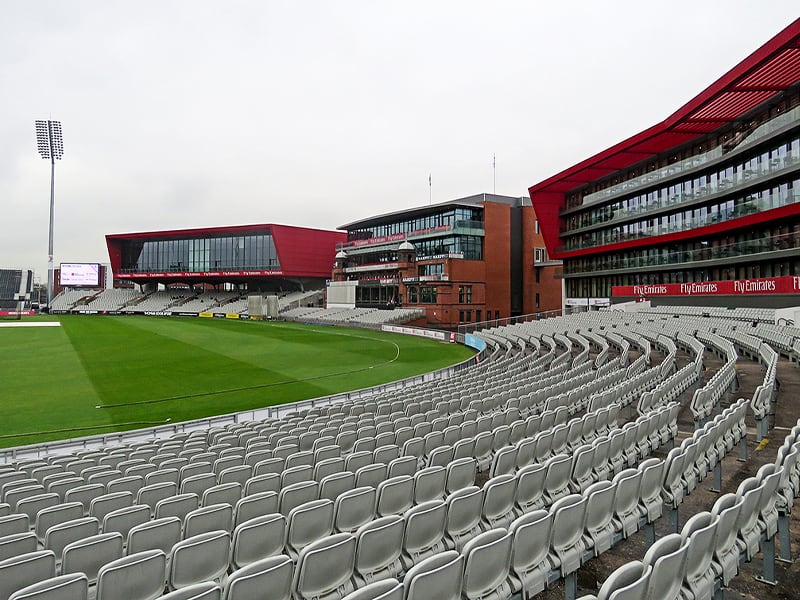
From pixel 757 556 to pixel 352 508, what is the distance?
15.7ft

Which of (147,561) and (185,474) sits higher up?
(147,561)

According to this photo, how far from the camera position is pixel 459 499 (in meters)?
5.47

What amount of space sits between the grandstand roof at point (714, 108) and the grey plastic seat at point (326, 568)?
35.3m

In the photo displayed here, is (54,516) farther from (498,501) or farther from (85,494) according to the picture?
(498,501)

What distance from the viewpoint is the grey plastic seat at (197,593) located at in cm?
324

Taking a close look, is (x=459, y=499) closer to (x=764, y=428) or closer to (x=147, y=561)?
(x=147, y=561)

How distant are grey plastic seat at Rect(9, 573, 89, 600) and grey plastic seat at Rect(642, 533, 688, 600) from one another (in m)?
4.01

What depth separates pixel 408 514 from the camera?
16.5 feet

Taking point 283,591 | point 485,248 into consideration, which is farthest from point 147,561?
point 485,248

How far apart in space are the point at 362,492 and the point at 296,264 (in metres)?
85.5

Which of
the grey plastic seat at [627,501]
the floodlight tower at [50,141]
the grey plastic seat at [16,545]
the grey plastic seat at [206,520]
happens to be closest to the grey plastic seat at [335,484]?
the grey plastic seat at [206,520]

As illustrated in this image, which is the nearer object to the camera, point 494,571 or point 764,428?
point 494,571

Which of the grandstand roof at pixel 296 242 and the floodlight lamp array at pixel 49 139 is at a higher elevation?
the floodlight lamp array at pixel 49 139

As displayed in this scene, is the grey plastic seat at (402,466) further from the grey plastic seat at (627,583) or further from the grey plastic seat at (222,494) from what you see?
the grey plastic seat at (627,583)
